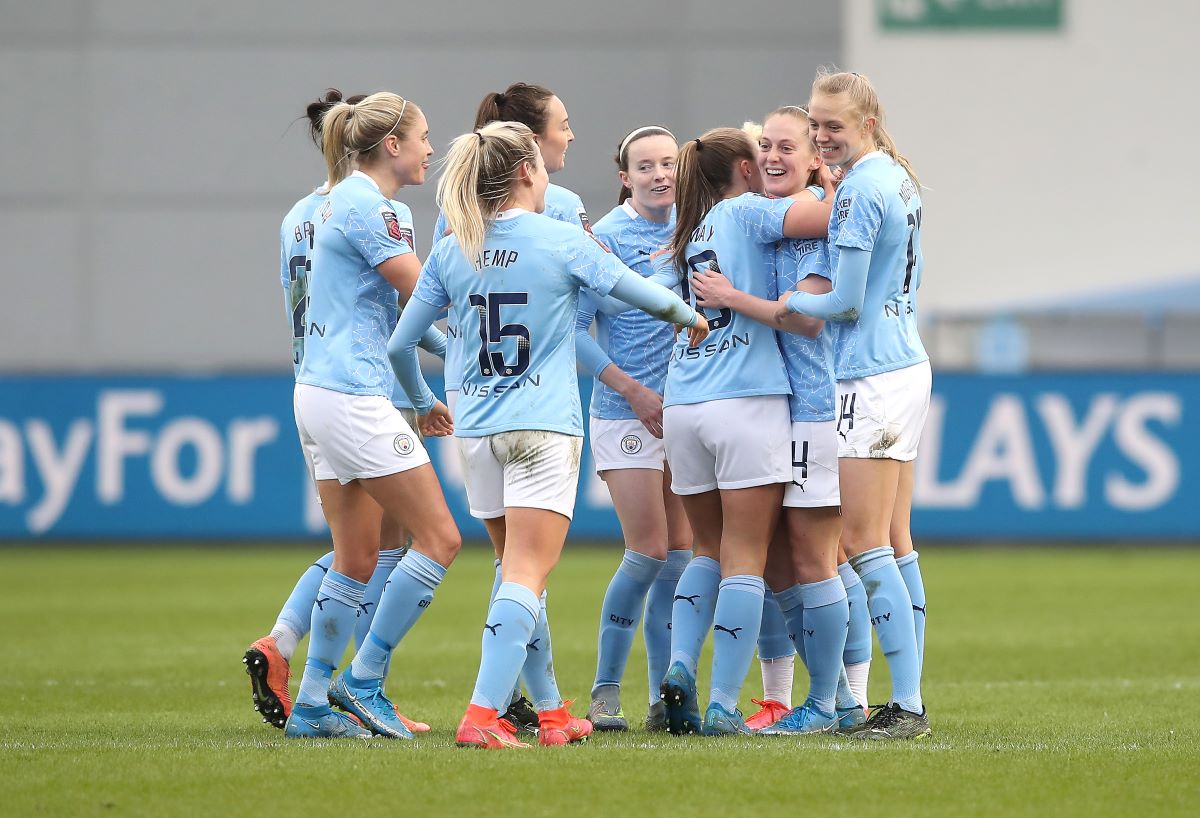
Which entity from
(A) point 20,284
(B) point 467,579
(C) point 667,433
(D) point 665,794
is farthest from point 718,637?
(A) point 20,284

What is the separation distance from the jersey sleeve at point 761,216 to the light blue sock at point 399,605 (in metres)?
1.59

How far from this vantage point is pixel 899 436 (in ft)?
18.9

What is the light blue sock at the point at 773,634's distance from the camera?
6.39 m

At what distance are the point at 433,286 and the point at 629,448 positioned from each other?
1.11 metres

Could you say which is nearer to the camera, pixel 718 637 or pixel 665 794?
pixel 665 794

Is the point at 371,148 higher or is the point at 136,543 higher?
the point at 371,148

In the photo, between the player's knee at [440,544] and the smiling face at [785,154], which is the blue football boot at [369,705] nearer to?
the player's knee at [440,544]

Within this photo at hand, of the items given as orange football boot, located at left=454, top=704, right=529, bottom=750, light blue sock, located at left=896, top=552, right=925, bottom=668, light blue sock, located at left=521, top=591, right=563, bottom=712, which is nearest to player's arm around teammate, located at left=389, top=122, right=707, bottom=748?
orange football boot, located at left=454, top=704, right=529, bottom=750

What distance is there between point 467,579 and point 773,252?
837 cm

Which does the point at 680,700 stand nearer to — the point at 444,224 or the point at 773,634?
the point at 773,634

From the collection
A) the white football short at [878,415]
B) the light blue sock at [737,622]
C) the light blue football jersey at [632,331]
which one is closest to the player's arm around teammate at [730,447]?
the light blue sock at [737,622]

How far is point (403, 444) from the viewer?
5926mm

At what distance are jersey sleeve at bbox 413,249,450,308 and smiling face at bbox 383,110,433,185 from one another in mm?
531

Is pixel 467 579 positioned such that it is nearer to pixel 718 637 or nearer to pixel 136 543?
pixel 136 543
